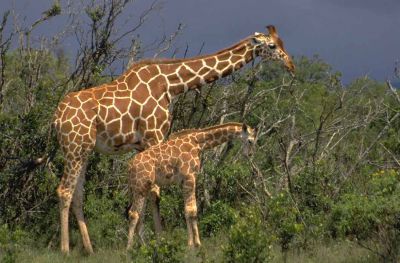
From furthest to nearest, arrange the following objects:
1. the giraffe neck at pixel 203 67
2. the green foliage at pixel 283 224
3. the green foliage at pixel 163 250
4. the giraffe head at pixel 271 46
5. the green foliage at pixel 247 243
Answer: the giraffe head at pixel 271 46 < the giraffe neck at pixel 203 67 < the green foliage at pixel 283 224 < the green foliage at pixel 247 243 < the green foliage at pixel 163 250

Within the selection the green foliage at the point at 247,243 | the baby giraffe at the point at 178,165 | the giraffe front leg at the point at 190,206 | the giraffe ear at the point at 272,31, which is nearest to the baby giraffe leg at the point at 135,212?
the baby giraffe at the point at 178,165

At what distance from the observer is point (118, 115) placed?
9.30 metres

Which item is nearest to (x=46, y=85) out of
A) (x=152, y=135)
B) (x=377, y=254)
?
(x=152, y=135)

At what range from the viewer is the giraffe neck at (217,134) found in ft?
31.6

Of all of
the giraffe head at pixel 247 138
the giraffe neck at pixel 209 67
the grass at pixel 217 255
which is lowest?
the grass at pixel 217 255

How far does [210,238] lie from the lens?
10.5 m

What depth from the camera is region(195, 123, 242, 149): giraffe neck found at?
9.62 m

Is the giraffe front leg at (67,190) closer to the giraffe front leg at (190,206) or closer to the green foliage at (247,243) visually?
the giraffe front leg at (190,206)

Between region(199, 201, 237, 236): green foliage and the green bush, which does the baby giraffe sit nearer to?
region(199, 201, 237, 236): green foliage

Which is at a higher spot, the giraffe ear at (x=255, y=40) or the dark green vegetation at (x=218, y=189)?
the giraffe ear at (x=255, y=40)

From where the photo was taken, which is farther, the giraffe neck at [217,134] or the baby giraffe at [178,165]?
the giraffe neck at [217,134]

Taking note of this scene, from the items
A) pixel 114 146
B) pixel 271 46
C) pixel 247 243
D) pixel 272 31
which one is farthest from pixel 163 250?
pixel 272 31

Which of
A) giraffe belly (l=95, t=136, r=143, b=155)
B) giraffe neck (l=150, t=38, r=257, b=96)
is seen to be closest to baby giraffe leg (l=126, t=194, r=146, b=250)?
giraffe belly (l=95, t=136, r=143, b=155)

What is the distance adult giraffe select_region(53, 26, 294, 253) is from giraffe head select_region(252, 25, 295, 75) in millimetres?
30
